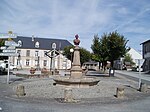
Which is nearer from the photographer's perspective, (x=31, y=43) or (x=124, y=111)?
(x=124, y=111)

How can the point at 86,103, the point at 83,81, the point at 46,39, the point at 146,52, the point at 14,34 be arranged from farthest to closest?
the point at 46,39
the point at 146,52
the point at 14,34
the point at 83,81
the point at 86,103

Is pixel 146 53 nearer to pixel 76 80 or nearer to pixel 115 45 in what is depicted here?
pixel 115 45

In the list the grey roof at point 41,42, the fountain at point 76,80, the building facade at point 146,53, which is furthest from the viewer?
the grey roof at point 41,42

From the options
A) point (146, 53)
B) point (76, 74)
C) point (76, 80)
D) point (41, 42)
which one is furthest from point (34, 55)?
point (76, 80)

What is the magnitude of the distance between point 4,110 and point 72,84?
294 inches

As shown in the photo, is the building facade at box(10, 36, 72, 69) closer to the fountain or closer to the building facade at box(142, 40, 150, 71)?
the building facade at box(142, 40, 150, 71)

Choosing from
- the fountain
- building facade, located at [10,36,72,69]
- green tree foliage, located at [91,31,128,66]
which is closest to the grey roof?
building facade, located at [10,36,72,69]

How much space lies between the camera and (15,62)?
7312 cm

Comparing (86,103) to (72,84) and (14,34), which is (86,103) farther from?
(14,34)

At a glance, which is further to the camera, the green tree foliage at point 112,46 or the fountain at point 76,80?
the green tree foliage at point 112,46

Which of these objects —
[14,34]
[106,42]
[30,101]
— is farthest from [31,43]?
[30,101]

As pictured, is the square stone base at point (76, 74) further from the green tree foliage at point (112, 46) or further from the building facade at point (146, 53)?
the building facade at point (146, 53)

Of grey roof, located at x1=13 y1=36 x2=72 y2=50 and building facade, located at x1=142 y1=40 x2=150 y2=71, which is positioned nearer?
building facade, located at x1=142 y1=40 x2=150 y2=71

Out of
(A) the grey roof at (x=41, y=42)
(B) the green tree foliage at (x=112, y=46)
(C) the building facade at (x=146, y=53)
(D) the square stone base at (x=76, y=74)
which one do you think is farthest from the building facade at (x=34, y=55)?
(D) the square stone base at (x=76, y=74)
